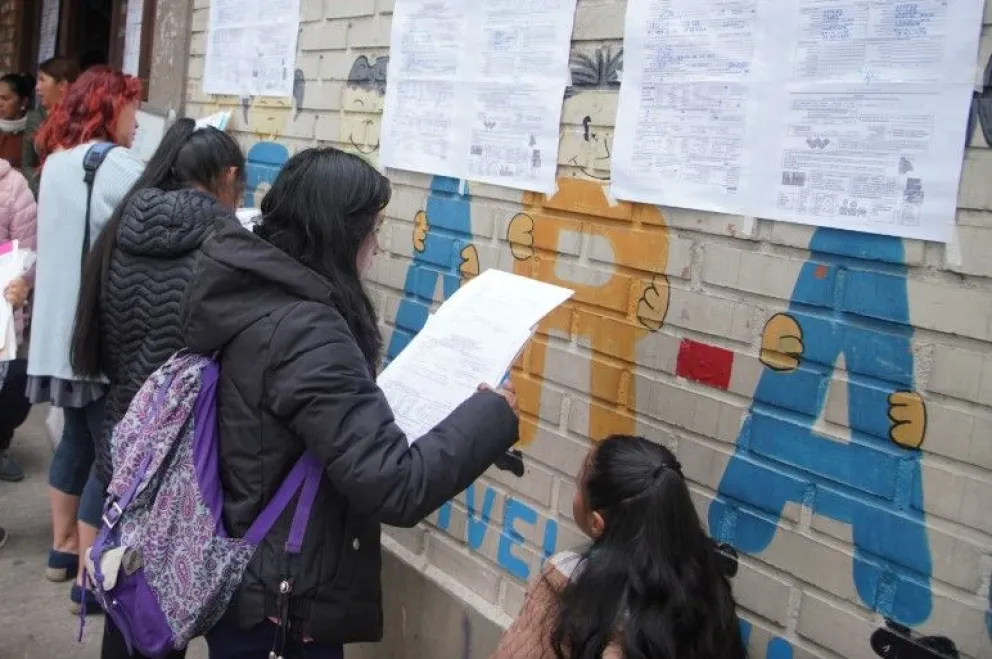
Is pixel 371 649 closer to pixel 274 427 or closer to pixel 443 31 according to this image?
pixel 274 427

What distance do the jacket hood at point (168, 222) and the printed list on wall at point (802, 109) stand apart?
1.19m

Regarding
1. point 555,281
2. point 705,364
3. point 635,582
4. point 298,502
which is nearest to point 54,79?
point 555,281

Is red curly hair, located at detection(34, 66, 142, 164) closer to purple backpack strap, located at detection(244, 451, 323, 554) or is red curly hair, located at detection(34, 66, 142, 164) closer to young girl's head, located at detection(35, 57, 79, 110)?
young girl's head, located at detection(35, 57, 79, 110)

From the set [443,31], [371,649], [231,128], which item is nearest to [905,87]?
[443,31]

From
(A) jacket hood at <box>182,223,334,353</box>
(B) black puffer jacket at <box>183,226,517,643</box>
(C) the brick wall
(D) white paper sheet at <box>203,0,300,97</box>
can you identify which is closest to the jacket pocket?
(B) black puffer jacket at <box>183,226,517,643</box>

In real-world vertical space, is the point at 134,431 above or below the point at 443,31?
below

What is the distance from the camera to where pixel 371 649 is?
3.44m

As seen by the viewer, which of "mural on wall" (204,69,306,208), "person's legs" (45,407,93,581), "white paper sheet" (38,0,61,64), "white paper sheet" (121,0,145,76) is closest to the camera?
"person's legs" (45,407,93,581)

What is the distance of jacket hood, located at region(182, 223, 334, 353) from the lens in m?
1.87

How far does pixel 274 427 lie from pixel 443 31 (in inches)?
68.8

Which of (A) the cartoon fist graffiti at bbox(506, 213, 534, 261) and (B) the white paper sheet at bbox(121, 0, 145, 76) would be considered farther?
(B) the white paper sheet at bbox(121, 0, 145, 76)

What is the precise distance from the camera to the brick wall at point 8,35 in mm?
8398

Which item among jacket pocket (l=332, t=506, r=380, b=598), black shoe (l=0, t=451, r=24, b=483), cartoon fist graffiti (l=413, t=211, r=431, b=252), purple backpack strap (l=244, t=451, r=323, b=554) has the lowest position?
black shoe (l=0, t=451, r=24, b=483)

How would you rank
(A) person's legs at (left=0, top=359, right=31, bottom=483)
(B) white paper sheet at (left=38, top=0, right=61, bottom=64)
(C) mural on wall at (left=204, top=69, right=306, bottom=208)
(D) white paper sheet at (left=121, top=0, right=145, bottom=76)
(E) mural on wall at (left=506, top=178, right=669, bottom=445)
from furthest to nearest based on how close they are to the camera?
(B) white paper sheet at (left=38, top=0, right=61, bottom=64) < (D) white paper sheet at (left=121, top=0, right=145, bottom=76) < (A) person's legs at (left=0, top=359, right=31, bottom=483) < (C) mural on wall at (left=204, top=69, right=306, bottom=208) < (E) mural on wall at (left=506, top=178, right=669, bottom=445)
